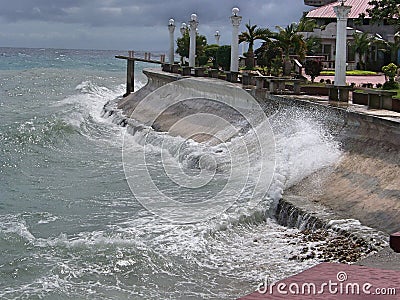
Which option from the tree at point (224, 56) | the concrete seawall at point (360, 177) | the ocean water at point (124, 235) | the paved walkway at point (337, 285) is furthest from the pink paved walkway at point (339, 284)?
the tree at point (224, 56)

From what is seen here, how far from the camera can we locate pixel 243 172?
17.3 meters

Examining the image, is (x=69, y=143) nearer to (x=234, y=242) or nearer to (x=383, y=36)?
(x=234, y=242)

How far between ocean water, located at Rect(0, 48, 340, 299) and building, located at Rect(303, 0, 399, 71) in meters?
23.1

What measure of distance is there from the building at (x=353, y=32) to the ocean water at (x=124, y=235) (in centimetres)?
2308

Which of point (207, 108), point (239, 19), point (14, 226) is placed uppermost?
point (239, 19)

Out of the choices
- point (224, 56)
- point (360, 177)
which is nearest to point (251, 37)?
point (224, 56)

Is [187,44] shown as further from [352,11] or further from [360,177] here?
[360,177]

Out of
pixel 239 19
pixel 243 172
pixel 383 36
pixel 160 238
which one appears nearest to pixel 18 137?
pixel 239 19

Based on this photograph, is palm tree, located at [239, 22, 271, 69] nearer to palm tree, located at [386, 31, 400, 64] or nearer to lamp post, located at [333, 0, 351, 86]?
palm tree, located at [386, 31, 400, 64]

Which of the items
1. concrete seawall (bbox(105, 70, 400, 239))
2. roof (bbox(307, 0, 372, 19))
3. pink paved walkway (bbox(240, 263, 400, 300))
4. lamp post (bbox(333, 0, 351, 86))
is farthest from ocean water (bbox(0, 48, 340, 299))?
roof (bbox(307, 0, 372, 19))

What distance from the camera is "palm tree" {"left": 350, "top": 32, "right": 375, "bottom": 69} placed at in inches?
1597

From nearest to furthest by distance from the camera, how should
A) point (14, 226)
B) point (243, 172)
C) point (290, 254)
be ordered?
point (290, 254), point (14, 226), point (243, 172)

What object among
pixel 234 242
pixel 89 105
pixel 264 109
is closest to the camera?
pixel 234 242

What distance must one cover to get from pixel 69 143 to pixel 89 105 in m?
16.9
